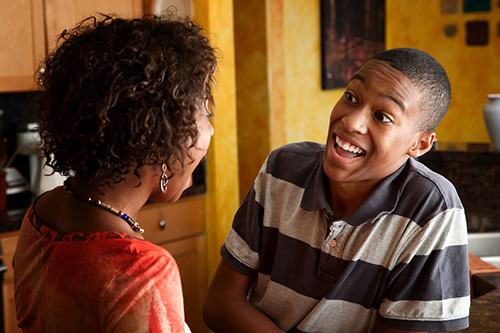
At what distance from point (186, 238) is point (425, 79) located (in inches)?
85.2

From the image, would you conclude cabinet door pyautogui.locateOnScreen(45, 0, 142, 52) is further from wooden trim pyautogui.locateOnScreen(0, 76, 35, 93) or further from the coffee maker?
the coffee maker

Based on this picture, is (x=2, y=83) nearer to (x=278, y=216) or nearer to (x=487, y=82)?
(x=278, y=216)

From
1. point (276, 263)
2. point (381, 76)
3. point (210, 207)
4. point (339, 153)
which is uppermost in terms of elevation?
point (381, 76)

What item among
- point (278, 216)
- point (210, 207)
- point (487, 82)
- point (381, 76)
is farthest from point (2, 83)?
point (487, 82)

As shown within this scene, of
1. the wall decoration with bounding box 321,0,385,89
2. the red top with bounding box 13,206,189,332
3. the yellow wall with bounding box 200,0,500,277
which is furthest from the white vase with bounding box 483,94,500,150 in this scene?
the red top with bounding box 13,206,189,332

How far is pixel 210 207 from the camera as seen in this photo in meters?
3.63

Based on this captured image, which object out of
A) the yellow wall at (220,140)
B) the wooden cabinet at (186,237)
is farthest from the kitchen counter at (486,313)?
the yellow wall at (220,140)

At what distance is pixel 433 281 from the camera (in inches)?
57.1

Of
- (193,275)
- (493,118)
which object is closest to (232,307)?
(193,275)

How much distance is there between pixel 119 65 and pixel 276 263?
2.80ft

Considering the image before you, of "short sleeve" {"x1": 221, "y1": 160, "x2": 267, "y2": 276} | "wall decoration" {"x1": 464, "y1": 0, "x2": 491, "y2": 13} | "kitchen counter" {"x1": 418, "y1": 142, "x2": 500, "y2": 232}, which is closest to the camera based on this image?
"short sleeve" {"x1": 221, "y1": 160, "x2": 267, "y2": 276}

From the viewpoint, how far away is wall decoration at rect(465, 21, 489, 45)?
253 inches

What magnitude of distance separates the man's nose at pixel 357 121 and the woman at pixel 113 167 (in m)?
→ 0.53

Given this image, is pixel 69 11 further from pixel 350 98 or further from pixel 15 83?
pixel 350 98
